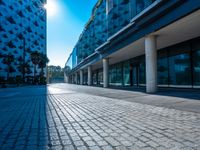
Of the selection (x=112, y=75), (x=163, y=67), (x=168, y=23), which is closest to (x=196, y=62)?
(x=163, y=67)

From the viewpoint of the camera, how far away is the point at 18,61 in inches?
2549

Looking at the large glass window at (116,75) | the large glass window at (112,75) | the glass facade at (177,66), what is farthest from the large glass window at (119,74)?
the glass facade at (177,66)

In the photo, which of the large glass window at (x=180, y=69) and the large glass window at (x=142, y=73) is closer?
the large glass window at (x=180, y=69)

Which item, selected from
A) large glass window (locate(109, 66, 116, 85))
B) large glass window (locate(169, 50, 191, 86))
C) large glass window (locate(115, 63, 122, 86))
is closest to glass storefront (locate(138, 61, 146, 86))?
large glass window (locate(169, 50, 191, 86))

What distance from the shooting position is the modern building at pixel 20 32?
193 ft

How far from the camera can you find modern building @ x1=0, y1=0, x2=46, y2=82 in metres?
58.9

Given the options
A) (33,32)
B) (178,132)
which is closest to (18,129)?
(178,132)

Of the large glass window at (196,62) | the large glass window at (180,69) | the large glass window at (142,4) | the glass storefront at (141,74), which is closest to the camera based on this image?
the large glass window at (142,4)

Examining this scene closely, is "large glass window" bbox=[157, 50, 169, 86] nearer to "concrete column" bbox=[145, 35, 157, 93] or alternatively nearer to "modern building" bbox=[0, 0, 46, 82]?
"concrete column" bbox=[145, 35, 157, 93]

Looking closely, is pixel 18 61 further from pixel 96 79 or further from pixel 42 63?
pixel 96 79

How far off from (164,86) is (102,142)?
1607cm

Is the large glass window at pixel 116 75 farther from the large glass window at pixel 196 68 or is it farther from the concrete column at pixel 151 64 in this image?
the concrete column at pixel 151 64

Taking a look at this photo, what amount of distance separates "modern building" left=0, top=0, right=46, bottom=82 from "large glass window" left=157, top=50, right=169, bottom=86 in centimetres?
4405

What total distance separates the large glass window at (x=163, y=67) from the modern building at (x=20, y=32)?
4405 cm
